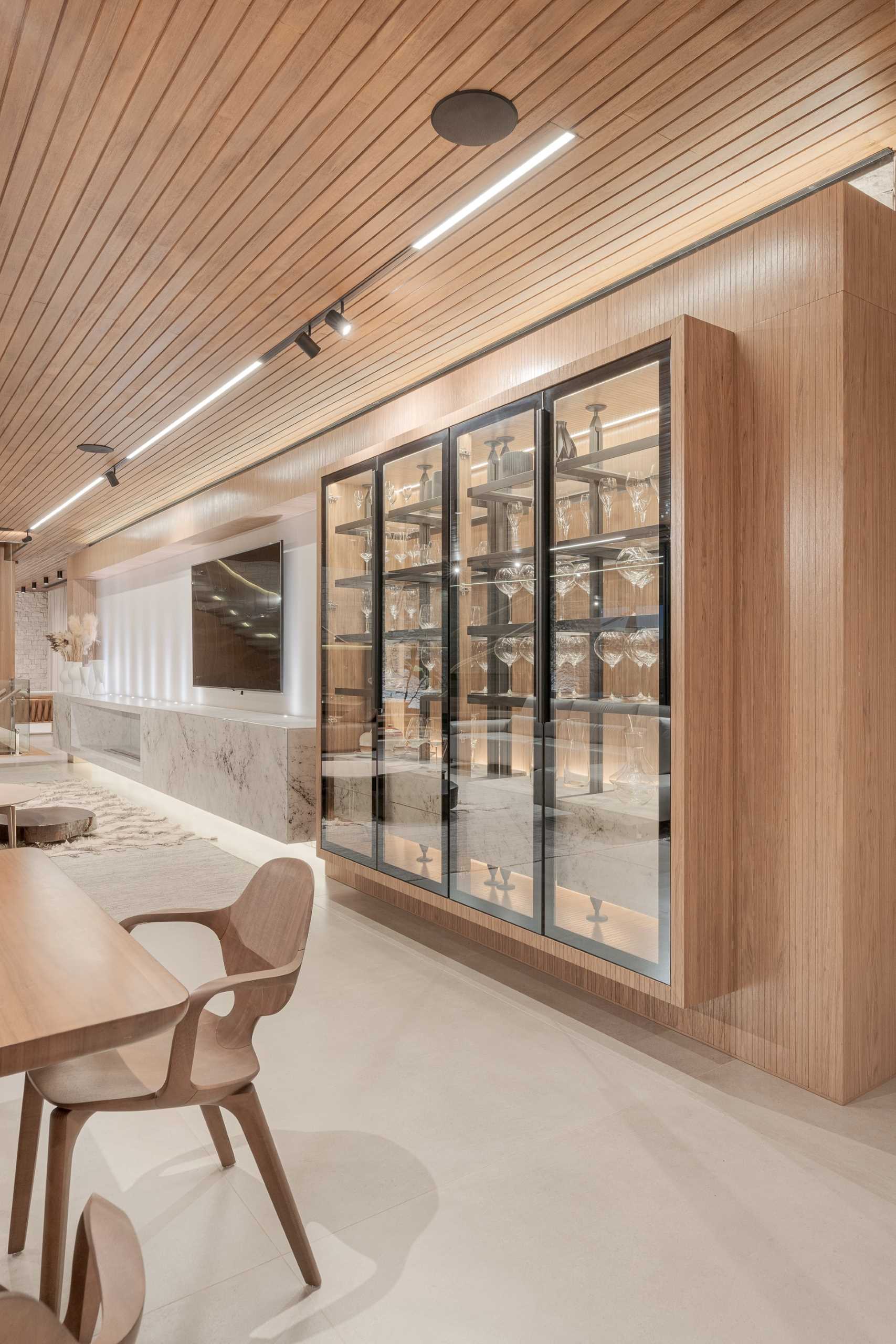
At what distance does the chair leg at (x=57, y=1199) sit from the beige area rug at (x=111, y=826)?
360 cm

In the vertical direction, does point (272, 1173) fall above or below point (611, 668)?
below

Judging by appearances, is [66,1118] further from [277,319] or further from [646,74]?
[277,319]

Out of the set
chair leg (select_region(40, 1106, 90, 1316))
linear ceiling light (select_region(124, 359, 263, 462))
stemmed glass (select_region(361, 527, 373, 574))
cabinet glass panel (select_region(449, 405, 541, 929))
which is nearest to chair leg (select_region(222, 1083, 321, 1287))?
chair leg (select_region(40, 1106, 90, 1316))

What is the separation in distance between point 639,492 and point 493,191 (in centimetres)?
109

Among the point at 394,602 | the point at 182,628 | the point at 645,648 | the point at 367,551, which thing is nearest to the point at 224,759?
the point at 367,551

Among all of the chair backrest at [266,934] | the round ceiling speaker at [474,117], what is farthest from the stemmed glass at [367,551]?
the chair backrest at [266,934]

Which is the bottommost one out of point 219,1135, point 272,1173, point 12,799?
point 219,1135

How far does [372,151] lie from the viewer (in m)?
2.64

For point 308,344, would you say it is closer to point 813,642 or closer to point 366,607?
point 366,607

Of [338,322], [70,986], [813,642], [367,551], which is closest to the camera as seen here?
Result: [70,986]

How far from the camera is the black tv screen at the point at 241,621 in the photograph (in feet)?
23.3

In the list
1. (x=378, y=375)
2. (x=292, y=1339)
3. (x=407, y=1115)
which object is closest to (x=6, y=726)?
(x=378, y=375)

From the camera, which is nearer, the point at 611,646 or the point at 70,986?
the point at 70,986

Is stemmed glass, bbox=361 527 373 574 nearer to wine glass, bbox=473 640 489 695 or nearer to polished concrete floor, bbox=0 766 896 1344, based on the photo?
wine glass, bbox=473 640 489 695
